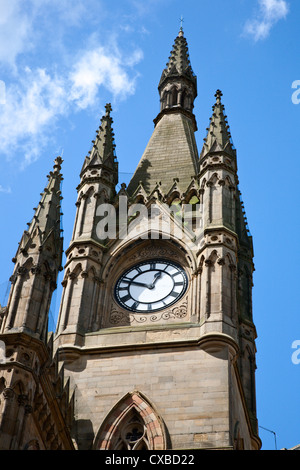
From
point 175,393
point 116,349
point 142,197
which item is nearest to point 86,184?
point 142,197

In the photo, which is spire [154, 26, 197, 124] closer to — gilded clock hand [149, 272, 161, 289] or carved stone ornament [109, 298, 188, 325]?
gilded clock hand [149, 272, 161, 289]

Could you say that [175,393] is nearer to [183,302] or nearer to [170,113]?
[183,302]

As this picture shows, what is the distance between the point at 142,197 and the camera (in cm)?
3600

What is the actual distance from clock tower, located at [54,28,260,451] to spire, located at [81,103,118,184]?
6 cm

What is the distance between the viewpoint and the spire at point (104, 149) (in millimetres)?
37031

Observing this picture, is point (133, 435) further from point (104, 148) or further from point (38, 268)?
point (104, 148)

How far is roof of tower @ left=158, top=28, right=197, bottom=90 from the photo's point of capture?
4628 centimetres

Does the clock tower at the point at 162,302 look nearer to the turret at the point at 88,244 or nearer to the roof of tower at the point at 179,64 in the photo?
the turret at the point at 88,244

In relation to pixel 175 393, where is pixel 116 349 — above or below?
above

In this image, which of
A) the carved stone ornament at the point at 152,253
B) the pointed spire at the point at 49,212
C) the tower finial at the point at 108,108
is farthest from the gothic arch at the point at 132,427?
the tower finial at the point at 108,108

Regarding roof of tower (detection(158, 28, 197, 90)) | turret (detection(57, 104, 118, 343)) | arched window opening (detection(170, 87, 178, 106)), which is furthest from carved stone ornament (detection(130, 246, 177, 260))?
roof of tower (detection(158, 28, 197, 90))

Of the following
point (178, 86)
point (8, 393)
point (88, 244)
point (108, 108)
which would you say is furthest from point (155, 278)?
point (178, 86)

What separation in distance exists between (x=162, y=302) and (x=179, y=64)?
61.0 feet

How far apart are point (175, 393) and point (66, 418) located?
340 centimetres
